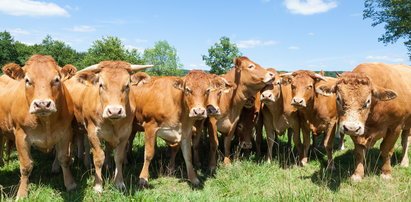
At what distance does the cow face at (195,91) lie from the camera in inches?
200

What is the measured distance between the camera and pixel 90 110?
5.04m

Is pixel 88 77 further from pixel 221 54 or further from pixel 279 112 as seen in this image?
pixel 221 54

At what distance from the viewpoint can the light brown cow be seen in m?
4.23

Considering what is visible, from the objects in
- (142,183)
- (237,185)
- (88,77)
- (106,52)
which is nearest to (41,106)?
(88,77)

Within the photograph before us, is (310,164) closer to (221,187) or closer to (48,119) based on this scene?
(221,187)

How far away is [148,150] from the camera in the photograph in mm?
5582

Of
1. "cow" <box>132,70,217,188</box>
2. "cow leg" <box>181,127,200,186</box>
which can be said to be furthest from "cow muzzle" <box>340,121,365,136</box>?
"cow leg" <box>181,127,200,186</box>

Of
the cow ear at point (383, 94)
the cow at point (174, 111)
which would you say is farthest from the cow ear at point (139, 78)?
the cow ear at point (383, 94)

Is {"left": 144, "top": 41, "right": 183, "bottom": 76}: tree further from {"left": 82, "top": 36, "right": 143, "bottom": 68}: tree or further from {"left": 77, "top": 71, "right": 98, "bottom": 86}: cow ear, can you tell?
{"left": 77, "top": 71, "right": 98, "bottom": 86}: cow ear

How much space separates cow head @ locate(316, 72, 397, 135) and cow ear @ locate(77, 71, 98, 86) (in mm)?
4318

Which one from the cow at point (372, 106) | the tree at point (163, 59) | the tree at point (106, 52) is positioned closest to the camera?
the cow at point (372, 106)

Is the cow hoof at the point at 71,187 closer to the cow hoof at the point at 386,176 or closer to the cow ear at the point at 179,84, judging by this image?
the cow ear at the point at 179,84

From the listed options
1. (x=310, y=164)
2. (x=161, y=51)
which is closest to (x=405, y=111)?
(x=310, y=164)

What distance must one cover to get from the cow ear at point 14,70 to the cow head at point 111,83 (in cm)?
90
